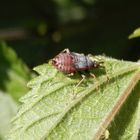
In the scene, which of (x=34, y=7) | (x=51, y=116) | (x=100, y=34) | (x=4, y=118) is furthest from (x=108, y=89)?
(x=34, y=7)

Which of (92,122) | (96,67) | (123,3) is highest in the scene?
(123,3)

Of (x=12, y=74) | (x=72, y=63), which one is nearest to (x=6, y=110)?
(x=12, y=74)

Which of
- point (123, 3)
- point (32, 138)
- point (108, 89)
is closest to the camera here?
point (32, 138)

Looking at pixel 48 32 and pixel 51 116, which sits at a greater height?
pixel 48 32

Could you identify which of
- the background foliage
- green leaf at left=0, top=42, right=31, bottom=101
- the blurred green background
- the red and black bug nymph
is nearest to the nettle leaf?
the red and black bug nymph

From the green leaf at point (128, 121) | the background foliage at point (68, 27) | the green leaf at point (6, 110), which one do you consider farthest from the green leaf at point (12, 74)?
the green leaf at point (128, 121)

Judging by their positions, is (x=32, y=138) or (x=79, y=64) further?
(x=79, y=64)

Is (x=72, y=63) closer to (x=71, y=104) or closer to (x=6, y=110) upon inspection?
(x=71, y=104)

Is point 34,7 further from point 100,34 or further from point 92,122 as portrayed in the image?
point 92,122

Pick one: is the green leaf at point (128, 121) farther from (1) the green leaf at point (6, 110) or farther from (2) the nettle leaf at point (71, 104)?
(1) the green leaf at point (6, 110)
